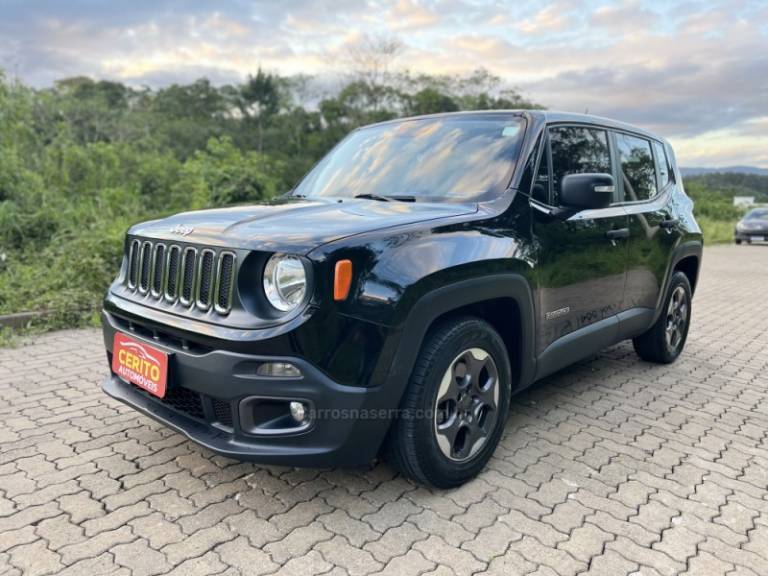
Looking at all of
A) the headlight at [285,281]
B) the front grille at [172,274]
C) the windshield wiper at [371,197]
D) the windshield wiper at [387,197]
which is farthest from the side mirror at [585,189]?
the front grille at [172,274]

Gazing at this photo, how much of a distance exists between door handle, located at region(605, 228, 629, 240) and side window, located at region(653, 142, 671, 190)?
0.96 metres

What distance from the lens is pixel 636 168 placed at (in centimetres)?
411

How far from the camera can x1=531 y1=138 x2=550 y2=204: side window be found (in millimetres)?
3002

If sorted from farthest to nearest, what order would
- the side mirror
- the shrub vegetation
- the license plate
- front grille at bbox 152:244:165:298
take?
the shrub vegetation < the side mirror < front grille at bbox 152:244:165:298 < the license plate

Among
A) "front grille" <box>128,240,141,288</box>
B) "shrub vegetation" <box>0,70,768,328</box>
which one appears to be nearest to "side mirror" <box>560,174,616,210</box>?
"front grille" <box>128,240,141,288</box>

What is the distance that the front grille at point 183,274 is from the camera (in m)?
2.24

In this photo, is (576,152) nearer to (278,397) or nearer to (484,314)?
(484,314)

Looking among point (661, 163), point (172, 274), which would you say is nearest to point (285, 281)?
point (172, 274)

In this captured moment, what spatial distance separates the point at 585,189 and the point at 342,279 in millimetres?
1490

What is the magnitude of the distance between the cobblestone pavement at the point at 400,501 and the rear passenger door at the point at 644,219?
0.76m

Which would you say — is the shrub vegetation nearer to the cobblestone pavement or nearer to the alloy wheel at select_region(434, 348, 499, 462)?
the cobblestone pavement

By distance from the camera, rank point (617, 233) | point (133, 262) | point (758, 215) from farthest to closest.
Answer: point (758, 215) → point (617, 233) → point (133, 262)

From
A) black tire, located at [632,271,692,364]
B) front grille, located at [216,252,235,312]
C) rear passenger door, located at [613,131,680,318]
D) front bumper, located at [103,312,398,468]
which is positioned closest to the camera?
front bumper, located at [103,312,398,468]

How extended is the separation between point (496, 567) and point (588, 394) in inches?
87.0
